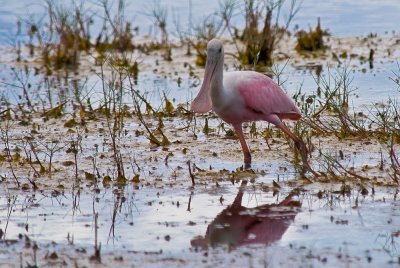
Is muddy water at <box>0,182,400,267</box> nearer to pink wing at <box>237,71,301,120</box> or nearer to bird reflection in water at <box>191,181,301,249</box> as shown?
bird reflection in water at <box>191,181,301,249</box>

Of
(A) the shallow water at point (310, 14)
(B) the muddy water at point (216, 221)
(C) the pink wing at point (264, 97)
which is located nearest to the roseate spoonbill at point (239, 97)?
(C) the pink wing at point (264, 97)

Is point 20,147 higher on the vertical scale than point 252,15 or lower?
lower

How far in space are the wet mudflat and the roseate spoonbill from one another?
0.20 meters

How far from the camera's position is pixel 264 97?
9.82m

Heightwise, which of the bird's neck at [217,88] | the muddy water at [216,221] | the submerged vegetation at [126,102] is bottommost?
the muddy water at [216,221]

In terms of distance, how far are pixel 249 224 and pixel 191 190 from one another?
48.3 inches

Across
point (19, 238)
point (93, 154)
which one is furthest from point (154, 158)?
point (19, 238)

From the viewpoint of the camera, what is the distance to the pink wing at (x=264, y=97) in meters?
9.72

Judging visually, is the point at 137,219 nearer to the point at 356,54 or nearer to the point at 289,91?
the point at 289,91

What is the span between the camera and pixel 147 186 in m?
8.70

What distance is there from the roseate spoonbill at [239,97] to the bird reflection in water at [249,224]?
1.55 m

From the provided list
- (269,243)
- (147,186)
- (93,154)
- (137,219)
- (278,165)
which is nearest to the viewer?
(269,243)

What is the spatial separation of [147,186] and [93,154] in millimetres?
1506

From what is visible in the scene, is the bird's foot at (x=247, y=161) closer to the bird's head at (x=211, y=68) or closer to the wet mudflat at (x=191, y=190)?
the wet mudflat at (x=191, y=190)
